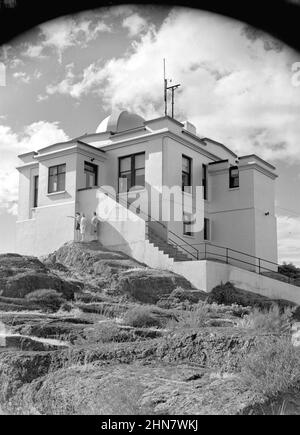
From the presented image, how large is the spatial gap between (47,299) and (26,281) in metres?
2.32

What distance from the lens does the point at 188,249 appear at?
1145 inches

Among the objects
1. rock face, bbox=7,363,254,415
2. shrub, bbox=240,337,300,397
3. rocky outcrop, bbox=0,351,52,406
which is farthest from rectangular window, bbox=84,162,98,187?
shrub, bbox=240,337,300,397

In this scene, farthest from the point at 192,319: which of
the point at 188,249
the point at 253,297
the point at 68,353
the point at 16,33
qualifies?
the point at 188,249

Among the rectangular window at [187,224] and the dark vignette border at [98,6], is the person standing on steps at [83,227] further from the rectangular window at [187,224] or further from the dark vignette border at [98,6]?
the dark vignette border at [98,6]

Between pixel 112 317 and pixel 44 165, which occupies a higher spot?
pixel 44 165

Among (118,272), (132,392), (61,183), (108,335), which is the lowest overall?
(132,392)

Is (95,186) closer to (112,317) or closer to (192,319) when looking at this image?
(112,317)

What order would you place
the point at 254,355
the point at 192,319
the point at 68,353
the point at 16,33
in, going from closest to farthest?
the point at 16,33, the point at 254,355, the point at 68,353, the point at 192,319

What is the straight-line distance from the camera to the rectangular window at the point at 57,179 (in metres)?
31.5

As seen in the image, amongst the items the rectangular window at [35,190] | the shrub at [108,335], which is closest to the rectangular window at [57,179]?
the rectangular window at [35,190]

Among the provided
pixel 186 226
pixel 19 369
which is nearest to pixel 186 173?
pixel 186 226

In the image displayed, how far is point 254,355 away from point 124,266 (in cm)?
1890

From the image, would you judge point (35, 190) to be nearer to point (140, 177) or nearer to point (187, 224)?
point (140, 177)

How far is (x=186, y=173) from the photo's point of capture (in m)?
30.6
